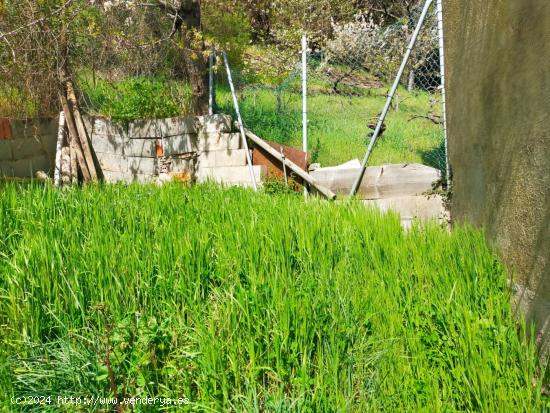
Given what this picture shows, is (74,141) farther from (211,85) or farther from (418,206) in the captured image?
(418,206)

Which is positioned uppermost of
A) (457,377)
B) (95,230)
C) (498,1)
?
(498,1)

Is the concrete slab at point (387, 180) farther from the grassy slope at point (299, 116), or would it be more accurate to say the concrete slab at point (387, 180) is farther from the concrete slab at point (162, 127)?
the concrete slab at point (162, 127)

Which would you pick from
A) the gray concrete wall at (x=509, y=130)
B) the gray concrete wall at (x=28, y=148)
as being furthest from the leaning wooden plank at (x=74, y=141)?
the gray concrete wall at (x=509, y=130)

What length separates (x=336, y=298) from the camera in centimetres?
255

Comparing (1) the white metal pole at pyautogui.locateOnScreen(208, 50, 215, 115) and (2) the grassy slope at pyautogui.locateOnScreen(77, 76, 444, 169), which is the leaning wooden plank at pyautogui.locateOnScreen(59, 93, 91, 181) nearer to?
(2) the grassy slope at pyautogui.locateOnScreen(77, 76, 444, 169)

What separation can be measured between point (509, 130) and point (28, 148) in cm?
725

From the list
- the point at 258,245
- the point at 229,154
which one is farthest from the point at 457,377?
the point at 229,154

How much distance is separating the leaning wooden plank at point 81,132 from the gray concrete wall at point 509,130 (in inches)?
225

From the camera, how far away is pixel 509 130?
2879 mm

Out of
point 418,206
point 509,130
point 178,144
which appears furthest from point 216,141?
point 509,130

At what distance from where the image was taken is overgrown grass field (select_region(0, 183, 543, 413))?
2.03 meters

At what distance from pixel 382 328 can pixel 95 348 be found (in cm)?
139

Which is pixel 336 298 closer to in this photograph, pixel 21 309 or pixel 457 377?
pixel 457 377

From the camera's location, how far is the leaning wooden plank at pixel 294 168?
575 cm
